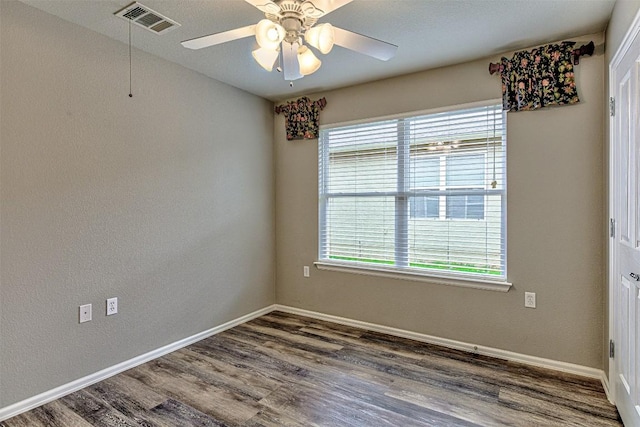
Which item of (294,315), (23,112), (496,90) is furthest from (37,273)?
(496,90)

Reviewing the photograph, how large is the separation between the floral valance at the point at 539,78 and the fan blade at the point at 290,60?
1744mm

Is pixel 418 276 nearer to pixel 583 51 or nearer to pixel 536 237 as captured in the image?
pixel 536 237

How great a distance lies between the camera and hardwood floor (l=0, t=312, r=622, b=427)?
2010mm

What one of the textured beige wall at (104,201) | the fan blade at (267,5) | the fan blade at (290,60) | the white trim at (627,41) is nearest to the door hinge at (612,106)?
the white trim at (627,41)

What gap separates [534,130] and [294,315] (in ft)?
9.29

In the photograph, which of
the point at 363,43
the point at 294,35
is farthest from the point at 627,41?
the point at 294,35

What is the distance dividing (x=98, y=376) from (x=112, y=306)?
0.47 meters

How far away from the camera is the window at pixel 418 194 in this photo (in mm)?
2842

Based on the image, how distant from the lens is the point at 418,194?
3164 millimetres

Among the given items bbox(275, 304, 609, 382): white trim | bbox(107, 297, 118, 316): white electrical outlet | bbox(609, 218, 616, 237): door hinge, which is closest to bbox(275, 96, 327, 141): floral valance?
bbox(275, 304, 609, 382): white trim

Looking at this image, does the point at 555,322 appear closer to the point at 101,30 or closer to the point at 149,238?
the point at 149,238

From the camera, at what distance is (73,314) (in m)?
2.31

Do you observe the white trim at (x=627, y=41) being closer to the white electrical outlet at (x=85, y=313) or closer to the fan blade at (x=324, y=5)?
the fan blade at (x=324, y=5)

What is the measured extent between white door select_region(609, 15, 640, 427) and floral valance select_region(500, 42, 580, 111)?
36cm
